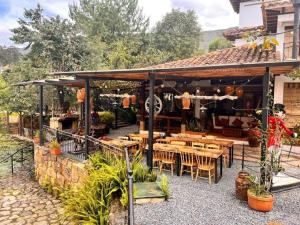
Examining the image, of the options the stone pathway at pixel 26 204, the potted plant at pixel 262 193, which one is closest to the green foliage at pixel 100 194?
the potted plant at pixel 262 193

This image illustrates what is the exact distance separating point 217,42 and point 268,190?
106ft

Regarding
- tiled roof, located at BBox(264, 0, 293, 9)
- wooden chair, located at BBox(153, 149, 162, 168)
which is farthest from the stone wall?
tiled roof, located at BBox(264, 0, 293, 9)

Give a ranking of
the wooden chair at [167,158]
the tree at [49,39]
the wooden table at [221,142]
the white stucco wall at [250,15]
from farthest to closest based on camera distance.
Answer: the white stucco wall at [250,15], the tree at [49,39], the wooden table at [221,142], the wooden chair at [167,158]

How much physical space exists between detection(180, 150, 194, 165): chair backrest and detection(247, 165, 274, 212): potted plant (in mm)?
2007

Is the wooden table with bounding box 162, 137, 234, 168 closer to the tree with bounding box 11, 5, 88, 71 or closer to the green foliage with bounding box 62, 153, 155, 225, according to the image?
the green foliage with bounding box 62, 153, 155, 225

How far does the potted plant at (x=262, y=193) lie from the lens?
584 cm

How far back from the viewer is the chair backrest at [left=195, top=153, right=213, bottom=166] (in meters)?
7.57

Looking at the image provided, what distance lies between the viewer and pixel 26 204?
10375 millimetres

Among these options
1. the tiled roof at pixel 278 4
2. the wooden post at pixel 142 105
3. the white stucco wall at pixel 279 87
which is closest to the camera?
the white stucco wall at pixel 279 87

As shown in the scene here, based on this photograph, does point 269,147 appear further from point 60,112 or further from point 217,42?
point 217,42

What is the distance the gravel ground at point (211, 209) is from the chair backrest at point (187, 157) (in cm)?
80

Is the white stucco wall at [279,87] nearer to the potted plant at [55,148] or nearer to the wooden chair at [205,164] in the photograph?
the wooden chair at [205,164]

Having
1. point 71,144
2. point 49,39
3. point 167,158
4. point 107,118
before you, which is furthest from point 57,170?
point 49,39

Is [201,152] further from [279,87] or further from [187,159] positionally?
[279,87]
